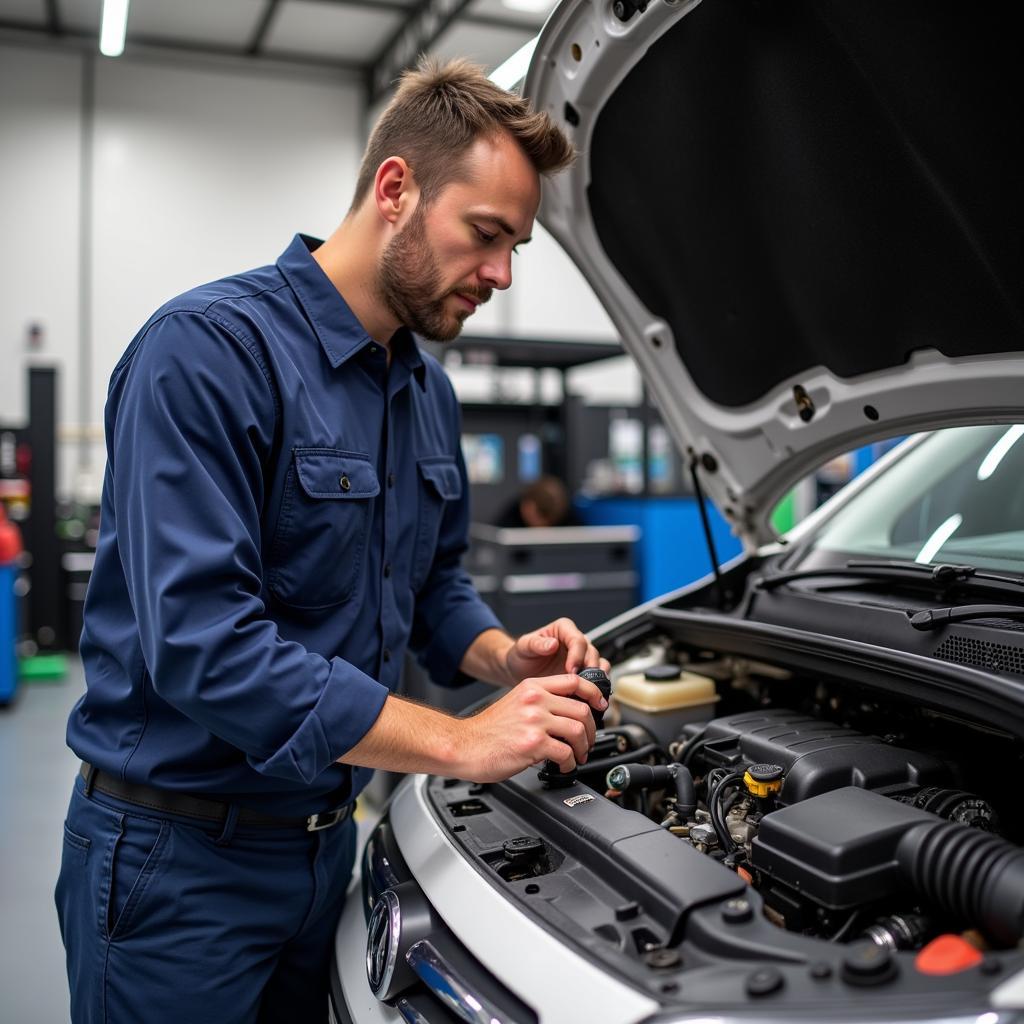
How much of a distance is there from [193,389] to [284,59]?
902cm

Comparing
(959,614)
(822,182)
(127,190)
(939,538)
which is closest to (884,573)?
(939,538)

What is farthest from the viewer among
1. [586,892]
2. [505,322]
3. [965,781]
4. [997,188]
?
[505,322]

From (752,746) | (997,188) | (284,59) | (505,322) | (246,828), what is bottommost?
(246,828)

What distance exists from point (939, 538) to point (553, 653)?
0.73 meters

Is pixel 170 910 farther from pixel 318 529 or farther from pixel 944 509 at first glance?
pixel 944 509

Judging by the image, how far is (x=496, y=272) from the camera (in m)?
1.37

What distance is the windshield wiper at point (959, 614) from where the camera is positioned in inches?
50.3

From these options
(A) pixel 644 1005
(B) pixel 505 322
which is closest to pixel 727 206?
(A) pixel 644 1005

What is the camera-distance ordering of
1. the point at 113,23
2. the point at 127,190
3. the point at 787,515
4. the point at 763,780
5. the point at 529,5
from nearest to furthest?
the point at 763,780 → the point at 787,515 → the point at 113,23 → the point at 529,5 → the point at 127,190

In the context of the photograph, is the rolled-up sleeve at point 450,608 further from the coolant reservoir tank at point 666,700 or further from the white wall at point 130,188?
the white wall at point 130,188

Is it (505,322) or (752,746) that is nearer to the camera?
(752,746)

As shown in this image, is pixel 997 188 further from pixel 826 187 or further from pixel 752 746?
pixel 752 746

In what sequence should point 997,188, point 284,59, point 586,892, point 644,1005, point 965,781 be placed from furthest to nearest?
1. point 284,59
2. point 965,781
3. point 997,188
4. point 586,892
5. point 644,1005

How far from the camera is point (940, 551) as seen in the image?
1.58 meters
